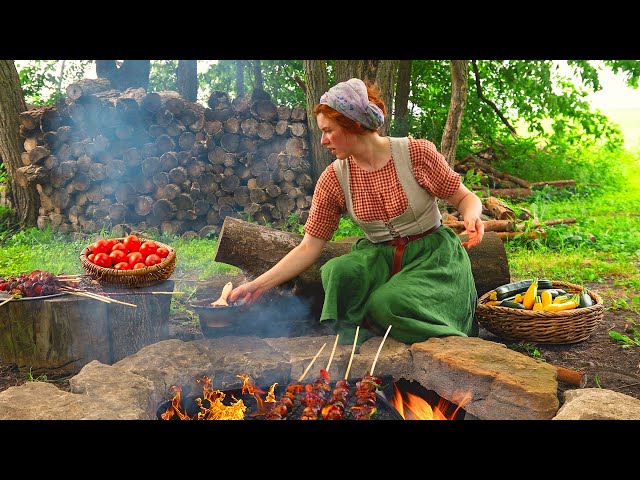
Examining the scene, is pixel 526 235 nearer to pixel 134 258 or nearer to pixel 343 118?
pixel 343 118

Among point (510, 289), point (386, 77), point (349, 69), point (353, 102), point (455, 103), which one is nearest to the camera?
point (353, 102)

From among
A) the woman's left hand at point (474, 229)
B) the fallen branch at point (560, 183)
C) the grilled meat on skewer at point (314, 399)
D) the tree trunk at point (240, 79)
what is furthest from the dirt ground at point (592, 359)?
the tree trunk at point (240, 79)

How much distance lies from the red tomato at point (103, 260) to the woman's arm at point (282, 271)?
2.59 feet

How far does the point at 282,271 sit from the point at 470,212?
1.05 meters

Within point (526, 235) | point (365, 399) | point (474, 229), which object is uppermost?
point (474, 229)

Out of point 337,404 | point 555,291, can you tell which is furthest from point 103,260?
point 555,291

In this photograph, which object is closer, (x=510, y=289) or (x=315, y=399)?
(x=315, y=399)

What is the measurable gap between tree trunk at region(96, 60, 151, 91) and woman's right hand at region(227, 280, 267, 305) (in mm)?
7520

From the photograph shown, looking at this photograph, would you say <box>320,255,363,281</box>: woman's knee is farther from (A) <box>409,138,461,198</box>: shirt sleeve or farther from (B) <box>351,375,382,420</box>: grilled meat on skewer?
(B) <box>351,375,382,420</box>: grilled meat on skewer

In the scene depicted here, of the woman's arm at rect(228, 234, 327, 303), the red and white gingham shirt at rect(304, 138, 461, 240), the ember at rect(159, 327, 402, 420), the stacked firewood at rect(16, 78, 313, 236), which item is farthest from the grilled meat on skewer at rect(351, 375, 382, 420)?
the stacked firewood at rect(16, 78, 313, 236)

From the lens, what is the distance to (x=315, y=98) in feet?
23.0

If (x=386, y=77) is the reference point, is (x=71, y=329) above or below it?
below

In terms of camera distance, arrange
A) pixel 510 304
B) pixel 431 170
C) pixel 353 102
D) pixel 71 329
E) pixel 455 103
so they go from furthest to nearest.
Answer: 1. pixel 455 103
2. pixel 510 304
3. pixel 71 329
4. pixel 431 170
5. pixel 353 102

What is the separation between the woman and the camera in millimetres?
3408
